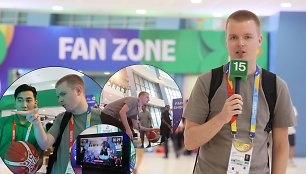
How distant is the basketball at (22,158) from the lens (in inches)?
69.8

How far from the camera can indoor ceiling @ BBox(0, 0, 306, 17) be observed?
30.0 ft

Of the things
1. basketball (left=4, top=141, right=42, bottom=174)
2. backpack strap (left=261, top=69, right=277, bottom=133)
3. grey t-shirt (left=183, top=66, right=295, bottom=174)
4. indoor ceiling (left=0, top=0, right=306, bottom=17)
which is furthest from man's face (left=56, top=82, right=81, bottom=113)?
indoor ceiling (left=0, top=0, right=306, bottom=17)

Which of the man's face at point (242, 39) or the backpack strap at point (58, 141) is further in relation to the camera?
the backpack strap at point (58, 141)

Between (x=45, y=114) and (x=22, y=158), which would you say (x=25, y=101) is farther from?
(x=22, y=158)

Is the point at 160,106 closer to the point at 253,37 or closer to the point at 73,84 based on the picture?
the point at 73,84

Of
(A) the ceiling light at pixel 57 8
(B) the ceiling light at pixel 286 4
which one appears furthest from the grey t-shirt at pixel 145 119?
(A) the ceiling light at pixel 57 8

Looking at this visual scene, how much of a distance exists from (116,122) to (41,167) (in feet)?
1.22

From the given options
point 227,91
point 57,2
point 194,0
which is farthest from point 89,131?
point 57,2

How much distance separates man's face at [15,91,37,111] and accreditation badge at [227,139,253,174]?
0.83 metres

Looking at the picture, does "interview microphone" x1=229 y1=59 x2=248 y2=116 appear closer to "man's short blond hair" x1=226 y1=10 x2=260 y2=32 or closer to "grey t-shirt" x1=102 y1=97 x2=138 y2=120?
"man's short blond hair" x1=226 y1=10 x2=260 y2=32

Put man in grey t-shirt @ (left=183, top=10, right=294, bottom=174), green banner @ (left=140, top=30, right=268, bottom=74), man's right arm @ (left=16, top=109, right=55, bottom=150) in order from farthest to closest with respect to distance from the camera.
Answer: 1. green banner @ (left=140, top=30, right=268, bottom=74)
2. man's right arm @ (left=16, top=109, right=55, bottom=150)
3. man in grey t-shirt @ (left=183, top=10, right=294, bottom=174)

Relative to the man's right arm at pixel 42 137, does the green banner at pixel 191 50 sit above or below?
above

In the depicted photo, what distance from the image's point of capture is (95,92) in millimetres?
1800

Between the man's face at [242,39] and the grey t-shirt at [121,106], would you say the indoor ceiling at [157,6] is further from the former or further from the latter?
the man's face at [242,39]
